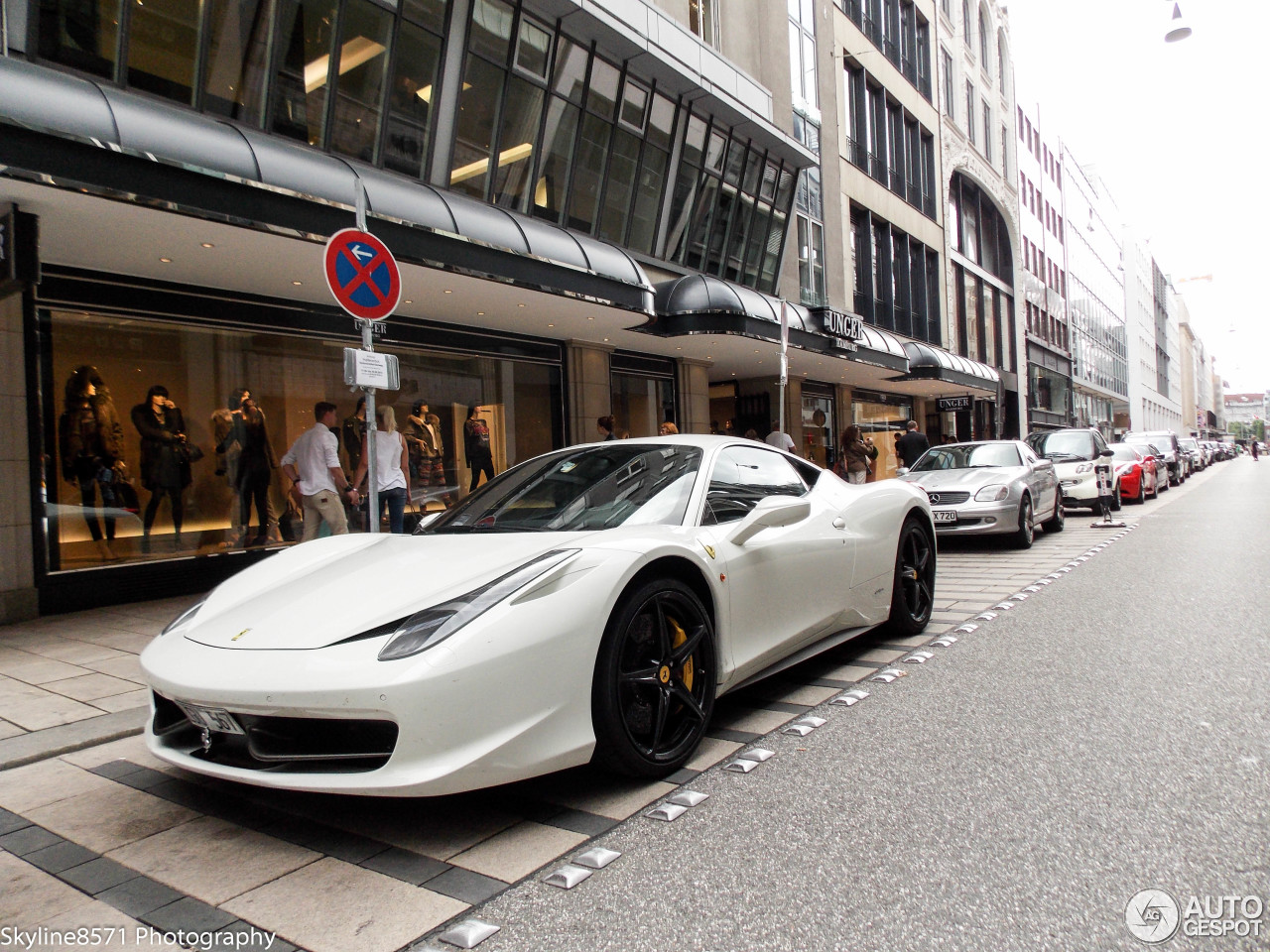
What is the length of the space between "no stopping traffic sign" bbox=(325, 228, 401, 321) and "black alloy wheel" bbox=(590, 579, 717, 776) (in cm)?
299

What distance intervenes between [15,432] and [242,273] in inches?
97.9

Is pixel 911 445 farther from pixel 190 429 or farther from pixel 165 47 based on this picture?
pixel 165 47

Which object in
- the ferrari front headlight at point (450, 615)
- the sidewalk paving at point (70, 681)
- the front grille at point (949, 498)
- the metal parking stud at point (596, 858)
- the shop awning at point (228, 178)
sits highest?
the shop awning at point (228, 178)

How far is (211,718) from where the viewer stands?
2.60 metres

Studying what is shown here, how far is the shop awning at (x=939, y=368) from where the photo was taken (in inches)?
908

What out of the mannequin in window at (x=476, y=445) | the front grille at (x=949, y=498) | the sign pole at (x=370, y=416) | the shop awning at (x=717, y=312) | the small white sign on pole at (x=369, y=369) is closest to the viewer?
the small white sign on pole at (x=369, y=369)

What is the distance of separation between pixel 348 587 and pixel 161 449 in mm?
7129

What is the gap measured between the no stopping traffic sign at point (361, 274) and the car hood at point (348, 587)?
1.95 m

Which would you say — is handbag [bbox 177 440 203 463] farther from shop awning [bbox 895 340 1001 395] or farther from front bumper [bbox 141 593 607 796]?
shop awning [bbox 895 340 1001 395]

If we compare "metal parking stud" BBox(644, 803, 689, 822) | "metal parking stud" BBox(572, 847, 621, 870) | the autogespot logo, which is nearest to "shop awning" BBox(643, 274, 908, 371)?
"metal parking stud" BBox(644, 803, 689, 822)

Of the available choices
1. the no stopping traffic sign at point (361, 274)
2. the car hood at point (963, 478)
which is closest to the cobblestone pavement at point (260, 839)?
the no stopping traffic sign at point (361, 274)

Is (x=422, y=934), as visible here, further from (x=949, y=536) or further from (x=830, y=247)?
→ (x=830, y=247)

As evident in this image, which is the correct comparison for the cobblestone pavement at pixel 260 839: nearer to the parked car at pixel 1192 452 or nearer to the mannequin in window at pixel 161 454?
the mannequin in window at pixel 161 454

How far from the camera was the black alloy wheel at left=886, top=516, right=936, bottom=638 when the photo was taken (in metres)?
5.31
